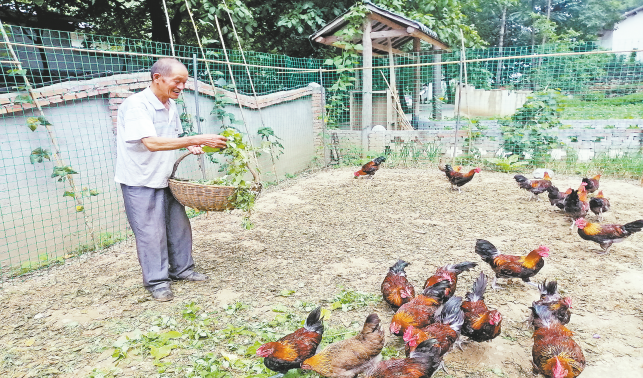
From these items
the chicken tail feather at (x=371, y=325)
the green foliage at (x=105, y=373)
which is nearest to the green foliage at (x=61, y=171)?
the green foliage at (x=105, y=373)

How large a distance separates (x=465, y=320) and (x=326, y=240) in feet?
8.03

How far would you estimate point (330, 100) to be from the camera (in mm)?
9883

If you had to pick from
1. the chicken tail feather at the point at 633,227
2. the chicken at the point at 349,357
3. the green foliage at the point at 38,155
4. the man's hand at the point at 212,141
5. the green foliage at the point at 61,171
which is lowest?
the chicken at the point at 349,357

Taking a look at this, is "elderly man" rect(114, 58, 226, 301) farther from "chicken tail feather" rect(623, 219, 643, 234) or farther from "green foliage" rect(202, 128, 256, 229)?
"chicken tail feather" rect(623, 219, 643, 234)

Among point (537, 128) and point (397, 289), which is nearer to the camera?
point (397, 289)

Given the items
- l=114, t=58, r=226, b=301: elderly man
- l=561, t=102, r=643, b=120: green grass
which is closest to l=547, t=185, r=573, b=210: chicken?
l=114, t=58, r=226, b=301: elderly man

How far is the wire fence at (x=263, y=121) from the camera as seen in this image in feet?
14.4

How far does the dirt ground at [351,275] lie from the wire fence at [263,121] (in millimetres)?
661

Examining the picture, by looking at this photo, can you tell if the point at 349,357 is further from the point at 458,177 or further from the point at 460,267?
the point at 458,177

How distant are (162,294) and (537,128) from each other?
26.1ft

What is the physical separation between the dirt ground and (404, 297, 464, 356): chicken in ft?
0.73

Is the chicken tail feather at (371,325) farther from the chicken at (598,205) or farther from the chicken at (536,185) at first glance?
the chicken at (536,185)

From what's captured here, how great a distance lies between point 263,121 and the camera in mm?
7906

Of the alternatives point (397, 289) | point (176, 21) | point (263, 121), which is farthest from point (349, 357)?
point (176, 21)
